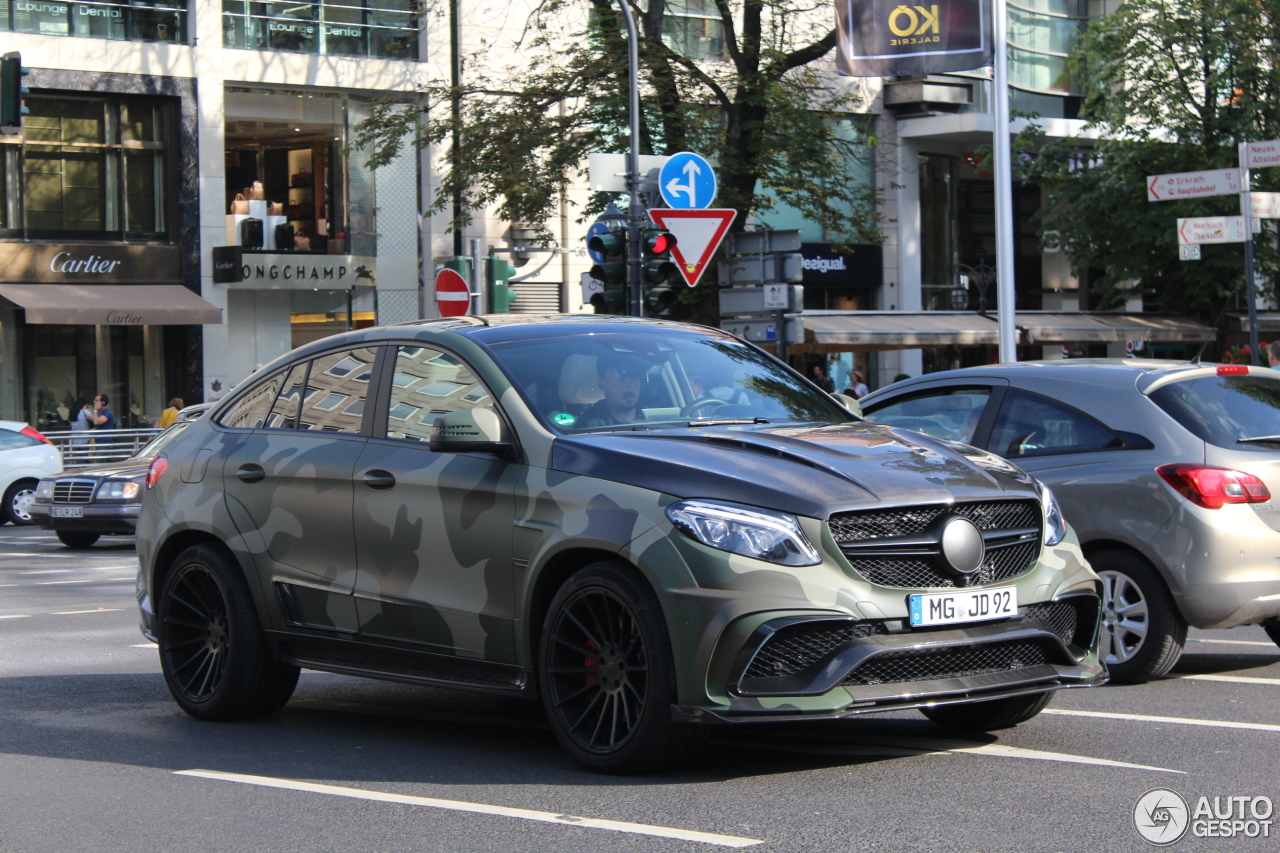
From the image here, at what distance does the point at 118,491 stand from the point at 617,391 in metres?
14.5

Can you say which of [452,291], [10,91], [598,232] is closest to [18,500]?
[10,91]

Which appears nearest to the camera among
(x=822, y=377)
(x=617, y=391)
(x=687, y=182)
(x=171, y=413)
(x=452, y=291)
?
(x=617, y=391)

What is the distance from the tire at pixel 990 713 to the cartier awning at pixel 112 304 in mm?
26004

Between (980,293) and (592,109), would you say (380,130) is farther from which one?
(980,293)

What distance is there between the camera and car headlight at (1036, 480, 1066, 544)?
636 centimetres

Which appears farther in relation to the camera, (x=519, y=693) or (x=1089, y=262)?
(x=1089, y=262)

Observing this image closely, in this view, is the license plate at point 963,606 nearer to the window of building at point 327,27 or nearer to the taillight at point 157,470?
the taillight at point 157,470

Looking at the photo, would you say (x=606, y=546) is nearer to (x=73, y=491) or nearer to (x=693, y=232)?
(x=693, y=232)

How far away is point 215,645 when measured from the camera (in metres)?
7.84

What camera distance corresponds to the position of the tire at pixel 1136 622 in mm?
8164

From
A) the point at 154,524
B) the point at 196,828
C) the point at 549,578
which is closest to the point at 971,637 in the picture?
the point at 549,578

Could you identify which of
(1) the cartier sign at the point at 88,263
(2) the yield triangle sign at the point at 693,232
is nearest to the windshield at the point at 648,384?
(2) the yield triangle sign at the point at 693,232

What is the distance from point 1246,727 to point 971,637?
176 cm

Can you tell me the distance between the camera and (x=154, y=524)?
27.0 feet
